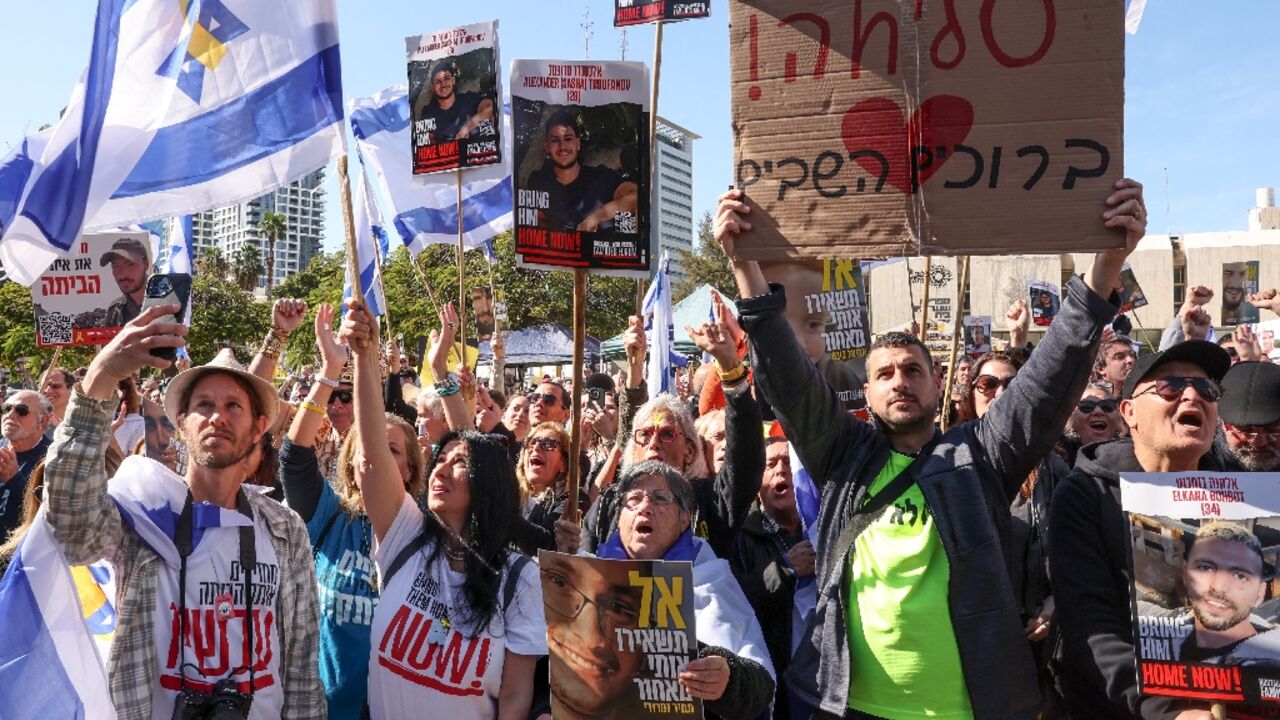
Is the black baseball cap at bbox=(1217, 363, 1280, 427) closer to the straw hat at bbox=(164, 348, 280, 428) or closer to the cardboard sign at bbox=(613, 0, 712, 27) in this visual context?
the straw hat at bbox=(164, 348, 280, 428)

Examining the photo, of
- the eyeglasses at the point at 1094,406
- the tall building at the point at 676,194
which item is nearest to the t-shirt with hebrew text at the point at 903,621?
the eyeglasses at the point at 1094,406

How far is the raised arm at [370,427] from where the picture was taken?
3.33 m

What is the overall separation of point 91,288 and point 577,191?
4610mm

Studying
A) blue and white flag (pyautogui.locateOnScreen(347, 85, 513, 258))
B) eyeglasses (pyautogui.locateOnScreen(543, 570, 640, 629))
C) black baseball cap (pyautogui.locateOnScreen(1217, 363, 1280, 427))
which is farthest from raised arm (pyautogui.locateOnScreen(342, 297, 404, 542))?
blue and white flag (pyautogui.locateOnScreen(347, 85, 513, 258))

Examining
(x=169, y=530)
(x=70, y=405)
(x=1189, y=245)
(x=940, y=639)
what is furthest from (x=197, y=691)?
(x=1189, y=245)

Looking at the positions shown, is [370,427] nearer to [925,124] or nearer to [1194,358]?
[925,124]

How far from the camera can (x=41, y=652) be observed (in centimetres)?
276

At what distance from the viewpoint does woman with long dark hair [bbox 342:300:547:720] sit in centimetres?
318

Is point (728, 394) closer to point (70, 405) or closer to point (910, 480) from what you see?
point (910, 480)

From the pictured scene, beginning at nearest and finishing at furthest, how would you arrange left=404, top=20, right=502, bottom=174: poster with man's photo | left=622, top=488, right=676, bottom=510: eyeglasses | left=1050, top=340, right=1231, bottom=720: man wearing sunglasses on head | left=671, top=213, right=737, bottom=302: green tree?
left=1050, top=340, right=1231, bottom=720: man wearing sunglasses on head → left=622, top=488, right=676, bottom=510: eyeglasses → left=404, top=20, right=502, bottom=174: poster with man's photo → left=671, top=213, right=737, bottom=302: green tree

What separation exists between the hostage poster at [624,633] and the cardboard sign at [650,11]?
4907mm

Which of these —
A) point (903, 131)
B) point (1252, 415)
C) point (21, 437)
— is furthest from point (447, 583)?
point (21, 437)

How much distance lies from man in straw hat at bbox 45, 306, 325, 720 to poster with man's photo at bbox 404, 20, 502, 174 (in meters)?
3.88

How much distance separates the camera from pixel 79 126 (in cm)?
366
